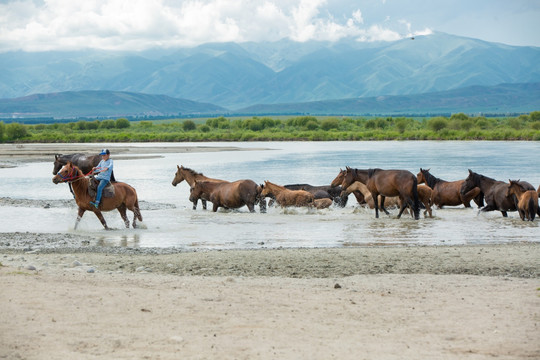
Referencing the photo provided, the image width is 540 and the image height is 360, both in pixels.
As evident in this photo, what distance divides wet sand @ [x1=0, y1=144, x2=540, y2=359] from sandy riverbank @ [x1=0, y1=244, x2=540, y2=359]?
2cm

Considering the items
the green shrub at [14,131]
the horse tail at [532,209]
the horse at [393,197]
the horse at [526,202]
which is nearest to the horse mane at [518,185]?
the horse at [526,202]

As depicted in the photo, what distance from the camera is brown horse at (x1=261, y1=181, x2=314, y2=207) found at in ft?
61.1

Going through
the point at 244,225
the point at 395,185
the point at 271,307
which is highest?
the point at 395,185

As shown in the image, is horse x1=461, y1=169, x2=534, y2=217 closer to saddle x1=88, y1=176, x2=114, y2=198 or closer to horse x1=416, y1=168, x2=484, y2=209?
horse x1=416, y1=168, x2=484, y2=209

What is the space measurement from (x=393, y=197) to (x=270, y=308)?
12.8 meters

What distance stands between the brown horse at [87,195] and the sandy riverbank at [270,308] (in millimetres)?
4069

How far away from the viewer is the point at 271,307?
7.35 metres

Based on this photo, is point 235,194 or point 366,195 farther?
point 366,195

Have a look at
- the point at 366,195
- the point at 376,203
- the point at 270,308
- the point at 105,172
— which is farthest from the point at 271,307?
the point at 366,195

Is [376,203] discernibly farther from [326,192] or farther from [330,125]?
[330,125]

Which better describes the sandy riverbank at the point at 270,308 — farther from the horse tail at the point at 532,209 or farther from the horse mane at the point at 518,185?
the horse mane at the point at 518,185

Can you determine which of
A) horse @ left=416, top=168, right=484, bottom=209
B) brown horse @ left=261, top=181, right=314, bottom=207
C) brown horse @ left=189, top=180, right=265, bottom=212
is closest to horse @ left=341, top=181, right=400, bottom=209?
horse @ left=416, top=168, right=484, bottom=209

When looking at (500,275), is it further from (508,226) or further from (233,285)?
(508,226)

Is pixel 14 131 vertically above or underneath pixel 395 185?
underneath
